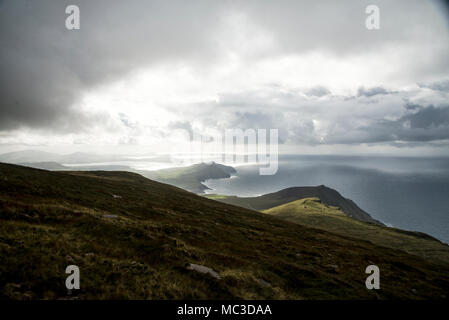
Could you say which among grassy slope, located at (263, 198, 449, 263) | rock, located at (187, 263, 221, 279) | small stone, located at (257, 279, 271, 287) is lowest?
grassy slope, located at (263, 198, 449, 263)

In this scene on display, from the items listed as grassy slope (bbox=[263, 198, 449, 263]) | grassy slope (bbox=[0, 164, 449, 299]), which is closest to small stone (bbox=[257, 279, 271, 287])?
grassy slope (bbox=[0, 164, 449, 299])

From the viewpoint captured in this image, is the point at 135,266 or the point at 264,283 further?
the point at 264,283

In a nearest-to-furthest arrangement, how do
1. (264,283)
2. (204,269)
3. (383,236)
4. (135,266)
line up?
1. (135,266)
2. (204,269)
3. (264,283)
4. (383,236)

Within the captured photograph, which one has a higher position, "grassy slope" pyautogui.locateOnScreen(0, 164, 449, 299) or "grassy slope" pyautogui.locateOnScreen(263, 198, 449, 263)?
"grassy slope" pyautogui.locateOnScreen(0, 164, 449, 299)

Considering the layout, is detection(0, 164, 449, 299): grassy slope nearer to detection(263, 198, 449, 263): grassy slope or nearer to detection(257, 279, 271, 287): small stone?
detection(257, 279, 271, 287): small stone

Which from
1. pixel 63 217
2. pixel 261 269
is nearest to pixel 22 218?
pixel 63 217

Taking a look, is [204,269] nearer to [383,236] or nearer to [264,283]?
[264,283]

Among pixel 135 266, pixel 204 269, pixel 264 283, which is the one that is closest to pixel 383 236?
pixel 264 283

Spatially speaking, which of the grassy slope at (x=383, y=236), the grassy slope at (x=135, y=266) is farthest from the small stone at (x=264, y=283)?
the grassy slope at (x=383, y=236)

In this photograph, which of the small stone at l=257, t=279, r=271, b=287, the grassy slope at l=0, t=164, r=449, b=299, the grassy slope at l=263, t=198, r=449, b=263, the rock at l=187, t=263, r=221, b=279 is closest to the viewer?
the grassy slope at l=0, t=164, r=449, b=299
